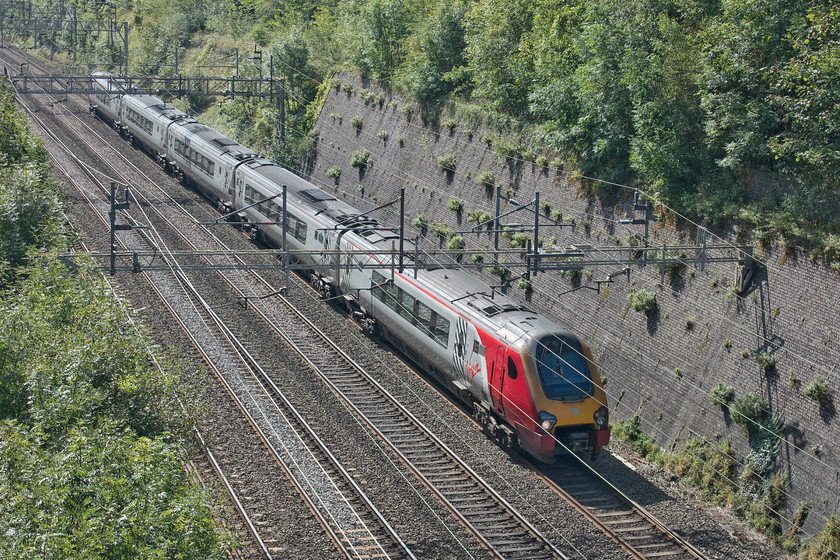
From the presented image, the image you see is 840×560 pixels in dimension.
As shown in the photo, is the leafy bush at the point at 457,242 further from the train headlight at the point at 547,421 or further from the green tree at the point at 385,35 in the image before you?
the train headlight at the point at 547,421

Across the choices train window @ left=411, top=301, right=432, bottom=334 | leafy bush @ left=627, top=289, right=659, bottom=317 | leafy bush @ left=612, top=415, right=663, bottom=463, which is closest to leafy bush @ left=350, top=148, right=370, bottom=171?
train window @ left=411, top=301, right=432, bottom=334

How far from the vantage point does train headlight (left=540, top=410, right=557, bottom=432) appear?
16.7 meters

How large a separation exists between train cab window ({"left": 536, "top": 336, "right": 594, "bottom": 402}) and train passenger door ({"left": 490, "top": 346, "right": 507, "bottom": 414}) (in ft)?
2.62

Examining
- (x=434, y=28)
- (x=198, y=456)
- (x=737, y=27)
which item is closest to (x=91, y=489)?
(x=198, y=456)

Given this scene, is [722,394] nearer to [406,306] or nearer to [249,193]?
[406,306]

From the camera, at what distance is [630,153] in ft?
70.4

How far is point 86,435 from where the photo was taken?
1103 cm

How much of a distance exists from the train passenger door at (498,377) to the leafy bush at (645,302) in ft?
16.1

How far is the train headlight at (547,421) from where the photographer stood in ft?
54.7

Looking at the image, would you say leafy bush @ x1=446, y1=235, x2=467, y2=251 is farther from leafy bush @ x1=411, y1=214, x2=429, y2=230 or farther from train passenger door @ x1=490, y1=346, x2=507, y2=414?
train passenger door @ x1=490, y1=346, x2=507, y2=414

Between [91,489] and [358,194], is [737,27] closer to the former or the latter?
[91,489]

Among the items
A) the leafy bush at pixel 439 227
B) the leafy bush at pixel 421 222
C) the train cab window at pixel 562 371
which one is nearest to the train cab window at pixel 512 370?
the train cab window at pixel 562 371

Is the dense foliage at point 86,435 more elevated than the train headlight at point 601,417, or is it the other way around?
the dense foliage at point 86,435

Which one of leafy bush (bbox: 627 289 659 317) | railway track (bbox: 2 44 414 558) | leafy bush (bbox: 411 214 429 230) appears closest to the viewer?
railway track (bbox: 2 44 414 558)
